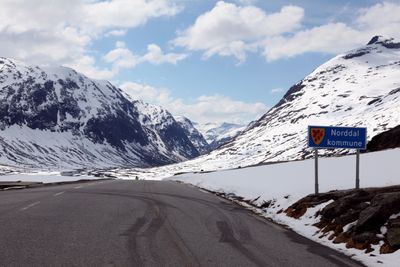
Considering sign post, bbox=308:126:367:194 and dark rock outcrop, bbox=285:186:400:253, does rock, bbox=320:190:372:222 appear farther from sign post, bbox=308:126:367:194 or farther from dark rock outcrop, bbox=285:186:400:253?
sign post, bbox=308:126:367:194

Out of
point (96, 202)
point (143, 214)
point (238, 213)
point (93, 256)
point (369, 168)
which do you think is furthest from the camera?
point (369, 168)

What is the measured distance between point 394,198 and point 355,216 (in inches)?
48.2

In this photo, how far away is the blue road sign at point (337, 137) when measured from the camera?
16.8 m

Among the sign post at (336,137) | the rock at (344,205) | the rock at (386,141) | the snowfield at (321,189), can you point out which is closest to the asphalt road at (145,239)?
the snowfield at (321,189)

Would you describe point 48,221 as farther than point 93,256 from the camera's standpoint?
Yes

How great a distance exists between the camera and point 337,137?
17016 mm

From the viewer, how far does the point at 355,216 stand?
1235 cm

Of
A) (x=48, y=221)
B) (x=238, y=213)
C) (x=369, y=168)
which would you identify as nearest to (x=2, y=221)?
(x=48, y=221)

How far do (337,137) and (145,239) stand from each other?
891 cm

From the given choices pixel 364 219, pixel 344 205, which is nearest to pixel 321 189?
pixel 344 205

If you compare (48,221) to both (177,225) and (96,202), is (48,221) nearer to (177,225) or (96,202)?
(177,225)

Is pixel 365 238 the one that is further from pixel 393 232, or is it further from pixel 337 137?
pixel 337 137

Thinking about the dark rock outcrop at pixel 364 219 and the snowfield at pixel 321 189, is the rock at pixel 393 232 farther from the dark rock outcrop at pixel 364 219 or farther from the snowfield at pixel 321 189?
the snowfield at pixel 321 189

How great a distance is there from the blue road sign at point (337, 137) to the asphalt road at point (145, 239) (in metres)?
3.46
